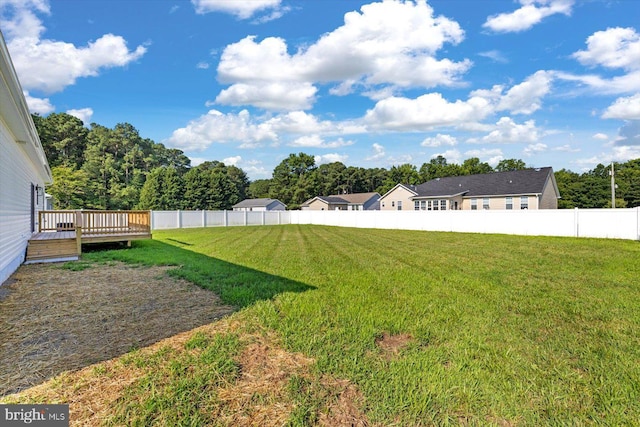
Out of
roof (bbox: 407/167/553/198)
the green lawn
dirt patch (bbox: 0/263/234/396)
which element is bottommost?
the green lawn

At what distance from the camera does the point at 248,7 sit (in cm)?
1052

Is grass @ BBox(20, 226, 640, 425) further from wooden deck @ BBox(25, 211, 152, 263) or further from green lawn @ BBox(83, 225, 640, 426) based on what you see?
wooden deck @ BBox(25, 211, 152, 263)

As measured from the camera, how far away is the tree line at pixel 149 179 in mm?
36469

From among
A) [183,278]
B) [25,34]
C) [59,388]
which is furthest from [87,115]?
[59,388]

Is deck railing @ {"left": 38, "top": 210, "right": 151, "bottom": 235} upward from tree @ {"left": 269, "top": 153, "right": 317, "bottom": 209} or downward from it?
downward

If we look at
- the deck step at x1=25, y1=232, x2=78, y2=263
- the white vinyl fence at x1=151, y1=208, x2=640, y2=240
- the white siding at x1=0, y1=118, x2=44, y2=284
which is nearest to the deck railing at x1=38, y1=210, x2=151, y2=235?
the deck step at x1=25, y1=232, x2=78, y2=263

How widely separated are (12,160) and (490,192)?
91.9 feet

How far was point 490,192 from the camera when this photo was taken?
25.7 metres

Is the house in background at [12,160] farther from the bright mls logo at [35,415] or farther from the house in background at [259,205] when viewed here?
the house in background at [259,205]

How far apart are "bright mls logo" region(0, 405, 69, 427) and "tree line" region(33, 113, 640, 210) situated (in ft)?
112

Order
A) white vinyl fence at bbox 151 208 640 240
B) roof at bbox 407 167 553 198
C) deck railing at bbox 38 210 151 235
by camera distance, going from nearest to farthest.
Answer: deck railing at bbox 38 210 151 235, white vinyl fence at bbox 151 208 640 240, roof at bbox 407 167 553 198

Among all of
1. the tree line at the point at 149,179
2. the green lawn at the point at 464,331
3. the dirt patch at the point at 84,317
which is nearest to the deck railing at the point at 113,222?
the dirt patch at the point at 84,317

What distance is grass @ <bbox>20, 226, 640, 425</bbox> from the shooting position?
6.98 feet

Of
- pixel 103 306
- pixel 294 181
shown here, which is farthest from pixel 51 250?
pixel 294 181
